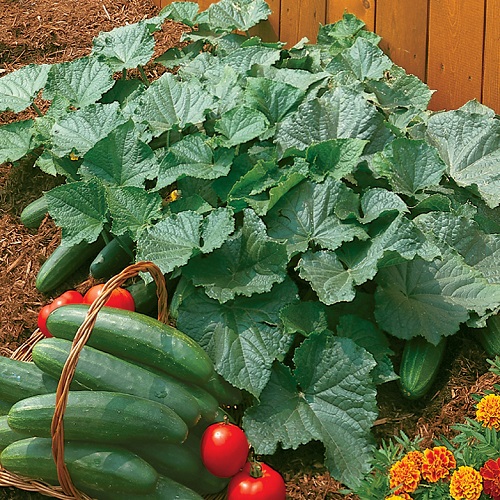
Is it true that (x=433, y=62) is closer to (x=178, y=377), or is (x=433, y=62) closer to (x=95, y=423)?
(x=178, y=377)

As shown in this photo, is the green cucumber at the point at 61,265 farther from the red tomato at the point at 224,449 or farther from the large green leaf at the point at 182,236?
the red tomato at the point at 224,449

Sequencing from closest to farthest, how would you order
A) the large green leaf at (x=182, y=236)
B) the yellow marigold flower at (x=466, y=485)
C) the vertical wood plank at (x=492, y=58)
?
the yellow marigold flower at (x=466, y=485)
the large green leaf at (x=182, y=236)
the vertical wood plank at (x=492, y=58)

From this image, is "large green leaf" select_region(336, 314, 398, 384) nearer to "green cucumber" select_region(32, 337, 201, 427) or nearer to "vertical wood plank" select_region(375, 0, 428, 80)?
"green cucumber" select_region(32, 337, 201, 427)

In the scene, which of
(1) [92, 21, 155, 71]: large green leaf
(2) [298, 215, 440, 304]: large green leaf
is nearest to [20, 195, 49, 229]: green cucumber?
(1) [92, 21, 155, 71]: large green leaf

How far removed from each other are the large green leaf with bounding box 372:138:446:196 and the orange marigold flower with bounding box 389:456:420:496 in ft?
3.50

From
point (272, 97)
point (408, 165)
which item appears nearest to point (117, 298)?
point (272, 97)

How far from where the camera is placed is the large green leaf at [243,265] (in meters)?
2.62

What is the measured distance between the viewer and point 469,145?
307 centimetres

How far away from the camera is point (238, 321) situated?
2666 mm

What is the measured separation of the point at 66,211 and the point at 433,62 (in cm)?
176

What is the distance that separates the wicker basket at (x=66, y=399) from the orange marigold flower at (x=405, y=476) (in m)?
0.59

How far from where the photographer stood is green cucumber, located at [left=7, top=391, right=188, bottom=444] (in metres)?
2.26

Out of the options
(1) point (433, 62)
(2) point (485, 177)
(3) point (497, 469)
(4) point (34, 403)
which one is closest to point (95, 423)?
(4) point (34, 403)

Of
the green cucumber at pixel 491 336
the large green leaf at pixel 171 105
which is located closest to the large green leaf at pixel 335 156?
the large green leaf at pixel 171 105
